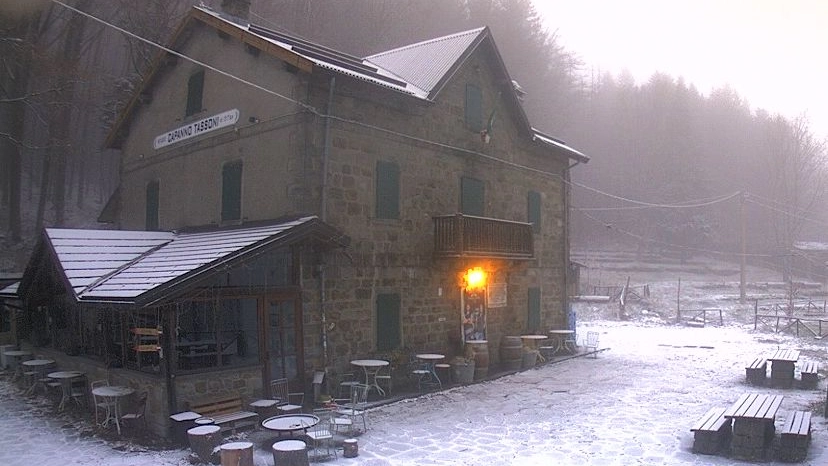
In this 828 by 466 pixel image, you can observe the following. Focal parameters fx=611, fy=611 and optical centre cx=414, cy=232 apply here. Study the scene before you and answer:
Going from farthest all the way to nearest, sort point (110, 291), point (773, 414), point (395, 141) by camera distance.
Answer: point (395, 141) < point (110, 291) < point (773, 414)

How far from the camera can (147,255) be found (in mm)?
13727

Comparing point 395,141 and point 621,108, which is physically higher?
point 621,108

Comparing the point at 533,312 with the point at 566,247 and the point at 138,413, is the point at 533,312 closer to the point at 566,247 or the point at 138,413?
the point at 566,247

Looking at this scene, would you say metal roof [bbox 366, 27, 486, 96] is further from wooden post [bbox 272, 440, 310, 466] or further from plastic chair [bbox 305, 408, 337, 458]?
wooden post [bbox 272, 440, 310, 466]

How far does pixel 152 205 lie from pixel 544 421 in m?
13.4

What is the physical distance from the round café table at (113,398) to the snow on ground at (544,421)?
1.32ft

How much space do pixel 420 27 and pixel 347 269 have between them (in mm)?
30038

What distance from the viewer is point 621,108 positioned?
69438 mm

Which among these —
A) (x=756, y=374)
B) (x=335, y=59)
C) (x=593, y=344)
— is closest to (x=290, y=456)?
(x=335, y=59)

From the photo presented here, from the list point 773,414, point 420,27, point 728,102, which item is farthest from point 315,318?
point 728,102

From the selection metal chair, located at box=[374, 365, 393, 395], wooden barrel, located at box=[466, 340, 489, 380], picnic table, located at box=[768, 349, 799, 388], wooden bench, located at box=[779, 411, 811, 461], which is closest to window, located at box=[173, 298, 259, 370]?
metal chair, located at box=[374, 365, 393, 395]

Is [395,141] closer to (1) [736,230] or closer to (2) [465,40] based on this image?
(2) [465,40]

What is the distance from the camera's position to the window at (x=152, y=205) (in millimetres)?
18750

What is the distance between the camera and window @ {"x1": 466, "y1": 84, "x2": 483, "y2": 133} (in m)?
18.7
